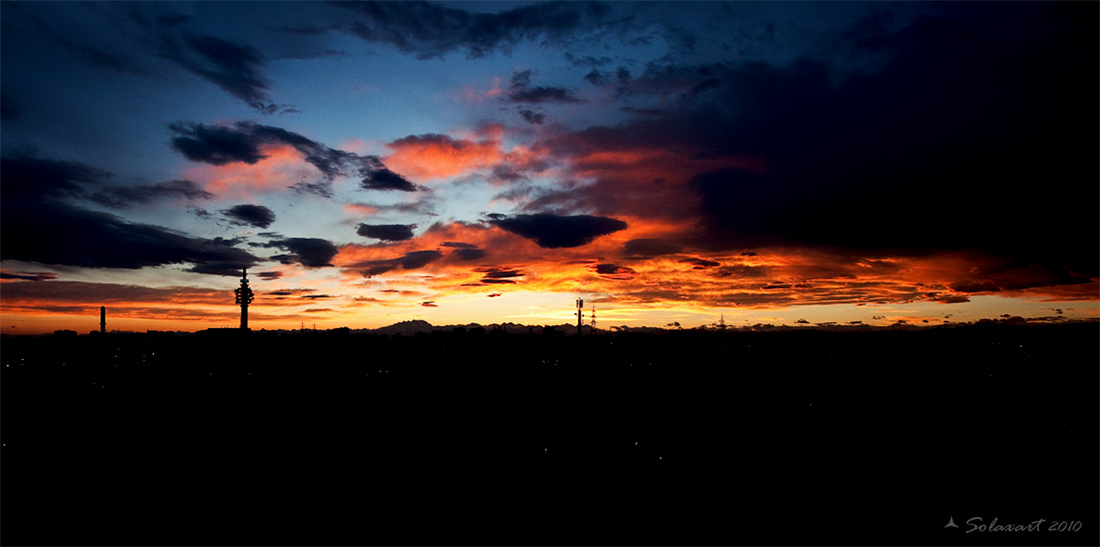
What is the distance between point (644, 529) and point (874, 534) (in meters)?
11.7

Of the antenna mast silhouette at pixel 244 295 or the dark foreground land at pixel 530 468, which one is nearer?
the dark foreground land at pixel 530 468

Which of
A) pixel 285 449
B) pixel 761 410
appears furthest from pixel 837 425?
pixel 285 449

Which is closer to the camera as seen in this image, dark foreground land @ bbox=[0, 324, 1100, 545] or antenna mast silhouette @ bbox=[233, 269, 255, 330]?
dark foreground land @ bbox=[0, 324, 1100, 545]

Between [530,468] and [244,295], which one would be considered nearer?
[530,468]

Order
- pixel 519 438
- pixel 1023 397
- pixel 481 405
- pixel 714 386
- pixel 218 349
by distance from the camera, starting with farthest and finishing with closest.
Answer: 1. pixel 218 349
2. pixel 714 386
3. pixel 1023 397
4. pixel 481 405
5. pixel 519 438

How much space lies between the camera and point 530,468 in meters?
42.3

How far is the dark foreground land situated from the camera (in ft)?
90.4

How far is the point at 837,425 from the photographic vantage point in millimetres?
67562

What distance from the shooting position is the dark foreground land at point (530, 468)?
27.5 metres

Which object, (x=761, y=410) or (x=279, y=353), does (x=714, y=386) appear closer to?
(x=761, y=410)

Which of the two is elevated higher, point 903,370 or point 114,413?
point 114,413

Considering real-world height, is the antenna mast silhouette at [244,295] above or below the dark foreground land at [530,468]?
above

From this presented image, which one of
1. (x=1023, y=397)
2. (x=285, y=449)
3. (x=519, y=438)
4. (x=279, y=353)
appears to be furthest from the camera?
(x=279, y=353)

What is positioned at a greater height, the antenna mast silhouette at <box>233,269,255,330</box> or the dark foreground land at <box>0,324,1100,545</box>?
the antenna mast silhouette at <box>233,269,255,330</box>
